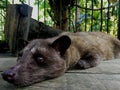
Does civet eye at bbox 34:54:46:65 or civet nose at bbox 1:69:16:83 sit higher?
civet eye at bbox 34:54:46:65

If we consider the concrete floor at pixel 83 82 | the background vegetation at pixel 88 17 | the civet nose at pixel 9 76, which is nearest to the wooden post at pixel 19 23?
the background vegetation at pixel 88 17

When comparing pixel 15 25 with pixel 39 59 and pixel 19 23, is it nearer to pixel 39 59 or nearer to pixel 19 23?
pixel 19 23

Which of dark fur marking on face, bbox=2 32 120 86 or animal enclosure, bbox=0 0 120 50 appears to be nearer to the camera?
dark fur marking on face, bbox=2 32 120 86

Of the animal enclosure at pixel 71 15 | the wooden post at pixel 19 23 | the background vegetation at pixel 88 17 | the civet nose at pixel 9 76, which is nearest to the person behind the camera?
the civet nose at pixel 9 76

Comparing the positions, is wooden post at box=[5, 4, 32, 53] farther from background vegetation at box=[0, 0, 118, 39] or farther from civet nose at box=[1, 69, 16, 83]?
civet nose at box=[1, 69, 16, 83]

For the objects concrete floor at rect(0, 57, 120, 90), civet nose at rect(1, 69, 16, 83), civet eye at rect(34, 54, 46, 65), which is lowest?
concrete floor at rect(0, 57, 120, 90)

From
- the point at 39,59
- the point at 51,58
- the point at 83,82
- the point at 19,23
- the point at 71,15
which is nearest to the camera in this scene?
the point at 83,82

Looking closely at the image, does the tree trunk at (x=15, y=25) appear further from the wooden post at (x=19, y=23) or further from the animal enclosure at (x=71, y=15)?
the animal enclosure at (x=71, y=15)

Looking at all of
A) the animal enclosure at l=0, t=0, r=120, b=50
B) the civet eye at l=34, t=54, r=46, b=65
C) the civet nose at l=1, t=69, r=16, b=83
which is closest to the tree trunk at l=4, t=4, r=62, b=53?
the animal enclosure at l=0, t=0, r=120, b=50

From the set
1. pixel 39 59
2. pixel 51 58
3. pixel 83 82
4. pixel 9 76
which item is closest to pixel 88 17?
pixel 51 58

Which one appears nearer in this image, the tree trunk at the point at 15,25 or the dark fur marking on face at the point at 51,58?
the dark fur marking on face at the point at 51,58

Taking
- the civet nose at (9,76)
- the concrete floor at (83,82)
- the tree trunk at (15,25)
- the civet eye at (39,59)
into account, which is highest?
the tree trunk at (15,25)

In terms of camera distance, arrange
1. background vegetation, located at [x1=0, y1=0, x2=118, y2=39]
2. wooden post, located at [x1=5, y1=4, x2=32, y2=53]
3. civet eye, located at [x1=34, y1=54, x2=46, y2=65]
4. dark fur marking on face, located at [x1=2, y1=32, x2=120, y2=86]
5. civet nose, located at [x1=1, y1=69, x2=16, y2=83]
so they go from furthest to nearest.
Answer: background vegetation, located at [x1=0, y1=0, x2=118, y2=39] → wooden post, located at [x1=5, y1=4, x2=32, y2=53] → civet eye, located at [x1=34, y1=54, x2=46, y2=65] → dark fur marking on face, located at [x1=2, y1=32, x2=120, y2=86] → civet nose, located at [x1=1, y1=69, x2=16, y2=83]

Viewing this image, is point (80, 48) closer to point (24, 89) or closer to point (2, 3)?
point (24, 89)
